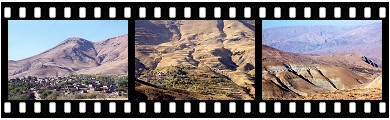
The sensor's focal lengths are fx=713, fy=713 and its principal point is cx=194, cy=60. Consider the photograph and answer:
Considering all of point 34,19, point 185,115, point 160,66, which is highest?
point 34,19

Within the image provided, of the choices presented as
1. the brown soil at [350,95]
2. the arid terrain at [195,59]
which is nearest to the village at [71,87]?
the arid terrain at [195,59]

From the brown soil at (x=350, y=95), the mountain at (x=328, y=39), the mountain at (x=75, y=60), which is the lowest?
the brown soil at (x=350, y=95)

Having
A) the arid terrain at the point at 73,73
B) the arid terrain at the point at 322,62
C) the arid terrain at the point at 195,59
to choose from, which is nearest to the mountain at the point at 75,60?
the arid terrain at the point at 73,73

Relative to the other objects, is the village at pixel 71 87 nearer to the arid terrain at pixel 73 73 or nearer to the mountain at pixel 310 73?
the arid terrain at pixel 73 73

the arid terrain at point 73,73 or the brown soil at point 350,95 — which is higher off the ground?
→ the arid terrain at point 73,73

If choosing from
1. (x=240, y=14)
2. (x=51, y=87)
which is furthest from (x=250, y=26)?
(x=51, y=87)

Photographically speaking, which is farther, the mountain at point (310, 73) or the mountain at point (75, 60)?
the mountain at point (310, 73)

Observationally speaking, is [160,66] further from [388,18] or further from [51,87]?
[388,18]
